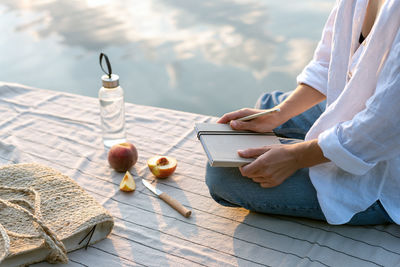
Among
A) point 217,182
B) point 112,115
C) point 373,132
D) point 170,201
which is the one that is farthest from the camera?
point 112,115

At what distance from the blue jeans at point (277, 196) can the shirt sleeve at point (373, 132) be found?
16 centimetres

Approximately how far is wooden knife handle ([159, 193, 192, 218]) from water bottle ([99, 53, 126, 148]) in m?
0.40

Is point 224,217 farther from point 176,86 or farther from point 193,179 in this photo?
point 176,86

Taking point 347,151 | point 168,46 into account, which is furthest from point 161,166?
point 168,46

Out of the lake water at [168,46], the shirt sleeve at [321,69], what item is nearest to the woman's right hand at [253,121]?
the shirt sleeve at [321,69]

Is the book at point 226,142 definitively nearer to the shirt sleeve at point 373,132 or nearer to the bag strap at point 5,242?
the shirt sleeve at point 373,132

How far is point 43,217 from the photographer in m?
1.18

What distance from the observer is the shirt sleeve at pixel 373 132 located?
99 centimetres

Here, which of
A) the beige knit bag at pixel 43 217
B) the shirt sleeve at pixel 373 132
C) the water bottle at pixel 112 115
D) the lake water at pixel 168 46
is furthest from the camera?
the lake water at pixel 168 46

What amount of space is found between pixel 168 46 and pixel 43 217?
2.55 metres

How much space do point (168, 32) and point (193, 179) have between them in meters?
2.54

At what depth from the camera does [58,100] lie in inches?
82.4

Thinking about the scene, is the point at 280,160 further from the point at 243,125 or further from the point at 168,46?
the point at 168,46

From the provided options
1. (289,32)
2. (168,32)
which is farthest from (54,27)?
(289,32)
